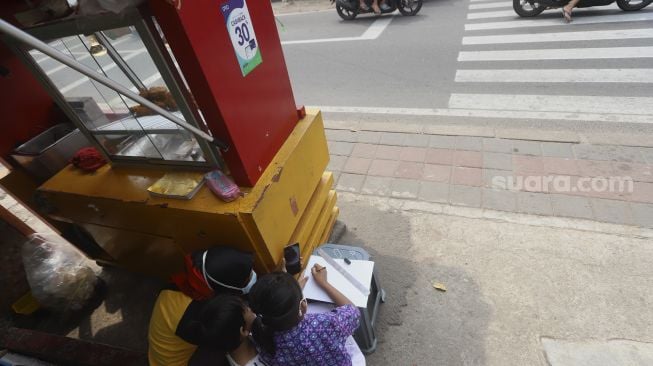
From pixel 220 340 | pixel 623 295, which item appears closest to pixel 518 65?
pixel 623 295

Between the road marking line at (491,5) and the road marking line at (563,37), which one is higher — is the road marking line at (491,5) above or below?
Result: below

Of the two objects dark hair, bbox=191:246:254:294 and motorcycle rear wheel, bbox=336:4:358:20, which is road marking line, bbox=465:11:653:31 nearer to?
motorcycle rear wheel, bbox=336:4:358:20

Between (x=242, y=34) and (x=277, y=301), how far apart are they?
1.37 m

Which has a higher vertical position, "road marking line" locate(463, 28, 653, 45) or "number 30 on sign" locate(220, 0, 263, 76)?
"number 30 on sign" locate(220, 0, 263, 76)

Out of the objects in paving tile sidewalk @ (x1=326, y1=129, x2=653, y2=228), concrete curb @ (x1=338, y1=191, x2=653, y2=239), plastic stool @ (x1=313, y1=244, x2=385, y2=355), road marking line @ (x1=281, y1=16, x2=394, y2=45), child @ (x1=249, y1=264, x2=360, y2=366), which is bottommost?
road marking line @ (x1=281, y1=16, x2=394, y2=45)

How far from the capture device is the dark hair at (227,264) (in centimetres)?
192

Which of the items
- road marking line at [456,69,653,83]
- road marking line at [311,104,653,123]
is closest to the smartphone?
road marking line at [311,104,653,123]

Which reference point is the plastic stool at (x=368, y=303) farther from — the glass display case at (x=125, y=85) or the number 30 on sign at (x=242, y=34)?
the number 30 on sign at (x=242, y=34)

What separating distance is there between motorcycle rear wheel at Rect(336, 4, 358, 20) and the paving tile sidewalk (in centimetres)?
609

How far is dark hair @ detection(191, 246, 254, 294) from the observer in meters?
1.92

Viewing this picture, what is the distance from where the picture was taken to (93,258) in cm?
330

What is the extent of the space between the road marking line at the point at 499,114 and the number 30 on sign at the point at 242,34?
11.2 feet

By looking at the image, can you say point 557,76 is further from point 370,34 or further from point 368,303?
point 368,303

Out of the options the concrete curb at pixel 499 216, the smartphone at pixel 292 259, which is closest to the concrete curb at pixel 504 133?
the concrete curb at pixel 499 216
